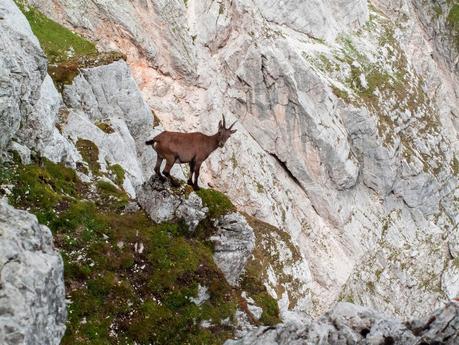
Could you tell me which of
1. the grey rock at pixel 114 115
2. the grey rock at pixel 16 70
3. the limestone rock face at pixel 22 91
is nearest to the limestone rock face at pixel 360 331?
the grey rock at pixel 16 70

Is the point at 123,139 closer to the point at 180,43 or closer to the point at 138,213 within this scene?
the point at 138,213

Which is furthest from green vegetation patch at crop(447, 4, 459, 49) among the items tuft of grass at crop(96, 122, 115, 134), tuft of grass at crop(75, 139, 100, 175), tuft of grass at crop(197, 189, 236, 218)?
tuft of grass at crop(197, 189, 236, 218)

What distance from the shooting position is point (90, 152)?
99.5 ft

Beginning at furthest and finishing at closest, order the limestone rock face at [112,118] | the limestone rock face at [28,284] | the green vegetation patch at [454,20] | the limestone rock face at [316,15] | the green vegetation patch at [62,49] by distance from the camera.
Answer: the green vegetation patch at [454,20] < the limestone rock face at [316,15] < the green vegetation patch at [62,49] < the limestone rock face at [112,118] < the limestone rock face at [28,284]

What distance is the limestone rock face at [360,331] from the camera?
14.6 m

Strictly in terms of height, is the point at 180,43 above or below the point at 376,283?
above

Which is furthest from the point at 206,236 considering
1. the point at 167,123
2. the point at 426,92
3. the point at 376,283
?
the point at 426,92

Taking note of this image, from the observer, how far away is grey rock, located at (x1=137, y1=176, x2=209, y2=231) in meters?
21.2

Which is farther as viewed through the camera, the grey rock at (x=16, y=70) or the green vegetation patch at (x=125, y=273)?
the grey rock at (x=16, y=70)

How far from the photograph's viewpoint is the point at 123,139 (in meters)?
36.7

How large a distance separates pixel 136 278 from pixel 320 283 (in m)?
44.1

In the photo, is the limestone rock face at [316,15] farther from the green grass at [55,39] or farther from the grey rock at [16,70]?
the grey rock at [16,70]

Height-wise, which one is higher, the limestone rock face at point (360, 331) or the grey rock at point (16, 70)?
the limestone rock face at point (360, 331)

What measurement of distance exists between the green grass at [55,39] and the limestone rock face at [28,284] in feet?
84.9
